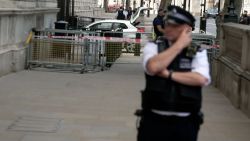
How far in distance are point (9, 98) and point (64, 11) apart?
16209 mm

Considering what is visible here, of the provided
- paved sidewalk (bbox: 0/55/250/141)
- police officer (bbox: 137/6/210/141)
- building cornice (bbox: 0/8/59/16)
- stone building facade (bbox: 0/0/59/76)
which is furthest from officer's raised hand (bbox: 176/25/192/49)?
building cornice (bbox: 0/8/59/16)

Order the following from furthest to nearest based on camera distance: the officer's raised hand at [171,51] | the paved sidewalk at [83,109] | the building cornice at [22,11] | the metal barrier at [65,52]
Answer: the metal barrier at [65,52], the building cornice at [22,11], the paved sidewalk at [83,109], the officer's raised hand at [171,51]

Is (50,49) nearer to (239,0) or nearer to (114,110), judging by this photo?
(114,110)

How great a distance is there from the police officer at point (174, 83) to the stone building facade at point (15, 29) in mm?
9610

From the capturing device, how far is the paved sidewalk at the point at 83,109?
7.65 meters

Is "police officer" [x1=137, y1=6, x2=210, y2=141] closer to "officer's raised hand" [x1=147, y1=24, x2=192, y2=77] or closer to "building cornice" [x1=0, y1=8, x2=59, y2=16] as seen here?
"officer's raised hand" [x1=147, y1=24, x2=192, y2=77]

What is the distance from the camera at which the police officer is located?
151 inches

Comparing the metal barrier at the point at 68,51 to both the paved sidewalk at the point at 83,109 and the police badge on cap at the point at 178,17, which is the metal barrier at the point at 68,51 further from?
the police badge on cap at the point at 178,17

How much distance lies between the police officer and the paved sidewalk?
11.3ft

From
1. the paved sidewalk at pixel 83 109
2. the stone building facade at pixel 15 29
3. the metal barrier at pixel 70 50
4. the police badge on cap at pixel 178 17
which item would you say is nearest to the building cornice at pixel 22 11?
the stone building facade at pixel 15 29

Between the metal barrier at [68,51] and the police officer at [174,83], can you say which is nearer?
the police officer at [174,83]

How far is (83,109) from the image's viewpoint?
9547mm

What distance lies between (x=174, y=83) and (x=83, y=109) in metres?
5.83

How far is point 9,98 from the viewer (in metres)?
10.3
